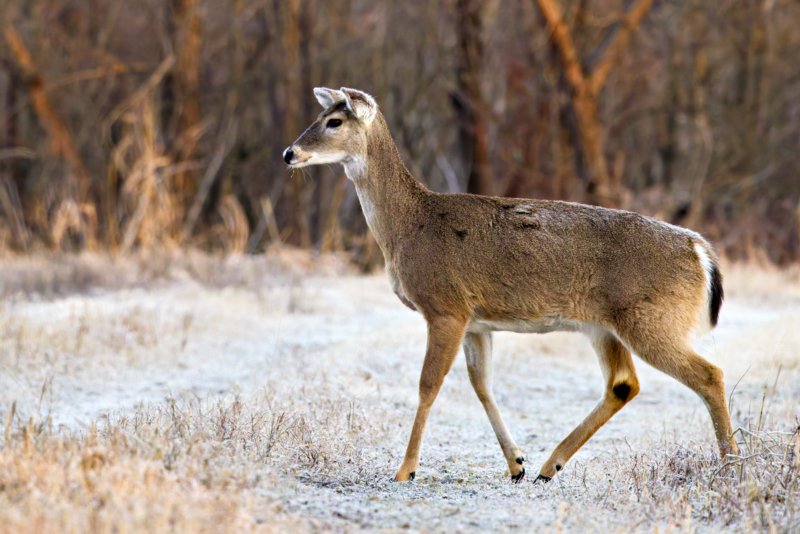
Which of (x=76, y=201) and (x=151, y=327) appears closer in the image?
(x=151, y=327)

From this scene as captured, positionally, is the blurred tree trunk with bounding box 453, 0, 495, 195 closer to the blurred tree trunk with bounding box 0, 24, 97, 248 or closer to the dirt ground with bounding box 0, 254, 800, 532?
the dirt ground with bounding box 0, 254, 800, 532

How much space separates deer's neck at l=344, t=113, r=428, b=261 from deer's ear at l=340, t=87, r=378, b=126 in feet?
0.31

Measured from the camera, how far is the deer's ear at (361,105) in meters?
5.64

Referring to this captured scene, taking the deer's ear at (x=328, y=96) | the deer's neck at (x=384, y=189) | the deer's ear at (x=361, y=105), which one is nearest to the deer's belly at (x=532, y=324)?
the deer's neck at (x=384, y=189)

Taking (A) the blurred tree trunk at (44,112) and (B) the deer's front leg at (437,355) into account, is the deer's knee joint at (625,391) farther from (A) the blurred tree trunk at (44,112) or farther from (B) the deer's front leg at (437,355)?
(A) the blurred tree trunk at (44,112)

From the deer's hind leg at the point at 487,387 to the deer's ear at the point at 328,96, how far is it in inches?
70.4

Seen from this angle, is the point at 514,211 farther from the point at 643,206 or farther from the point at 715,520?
the point at 643,206

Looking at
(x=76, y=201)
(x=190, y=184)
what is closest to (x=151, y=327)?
(x=76, y=201)

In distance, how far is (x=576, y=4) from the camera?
17.6 m

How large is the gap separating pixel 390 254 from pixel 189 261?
28.4ft

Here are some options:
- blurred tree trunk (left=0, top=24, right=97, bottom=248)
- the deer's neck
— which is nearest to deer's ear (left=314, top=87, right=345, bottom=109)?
the deer's neck

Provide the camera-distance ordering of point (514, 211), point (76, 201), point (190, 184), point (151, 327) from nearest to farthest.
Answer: point (514, 211)
point (151, 327)
point (76, 201)
point (190, 184)

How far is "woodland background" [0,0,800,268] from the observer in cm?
1591

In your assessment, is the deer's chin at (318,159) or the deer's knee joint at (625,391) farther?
the deer's chin at (318,159)
